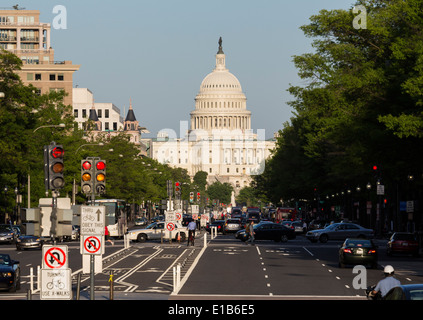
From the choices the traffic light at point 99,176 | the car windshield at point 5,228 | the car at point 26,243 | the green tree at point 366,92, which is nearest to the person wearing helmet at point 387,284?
the traffic light at point 99,176

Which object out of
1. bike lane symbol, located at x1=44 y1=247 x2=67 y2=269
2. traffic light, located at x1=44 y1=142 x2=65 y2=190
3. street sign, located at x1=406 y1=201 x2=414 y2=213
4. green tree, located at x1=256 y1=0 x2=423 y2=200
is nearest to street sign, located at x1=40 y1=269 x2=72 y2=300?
bike lane symbol, located at x1=44 y1=247 x2=67 y2=269

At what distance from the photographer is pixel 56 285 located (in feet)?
69.5

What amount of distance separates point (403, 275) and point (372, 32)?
85.3 feet

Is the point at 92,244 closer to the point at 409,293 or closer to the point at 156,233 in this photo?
the point at 409,293

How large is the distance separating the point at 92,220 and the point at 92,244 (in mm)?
601

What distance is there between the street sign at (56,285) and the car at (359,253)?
24.1 meters

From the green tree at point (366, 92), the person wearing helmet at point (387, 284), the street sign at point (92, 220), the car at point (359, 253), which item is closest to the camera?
the person wearing helmet at point (387, 284)

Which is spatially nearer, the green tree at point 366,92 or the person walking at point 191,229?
the green tree at point 366,92

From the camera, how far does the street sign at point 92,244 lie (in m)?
24.3

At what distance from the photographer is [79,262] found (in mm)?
47625

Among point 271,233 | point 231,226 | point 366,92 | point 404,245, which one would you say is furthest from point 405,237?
point 231,226

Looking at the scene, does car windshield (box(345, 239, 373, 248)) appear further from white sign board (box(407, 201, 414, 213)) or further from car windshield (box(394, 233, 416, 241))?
white sign board (box(407, 201, 414, 213))

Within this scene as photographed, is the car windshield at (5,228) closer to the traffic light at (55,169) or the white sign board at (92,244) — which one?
the traffic light at (55,169)
